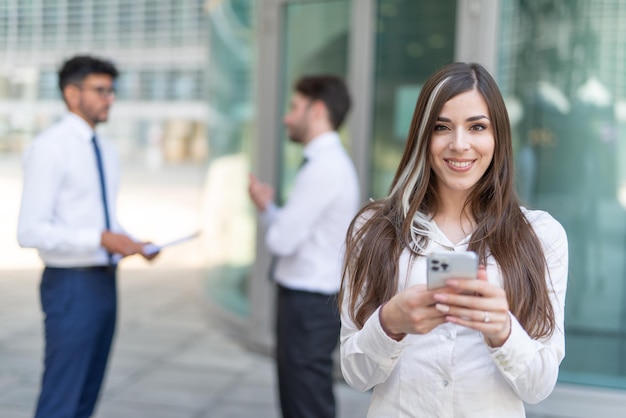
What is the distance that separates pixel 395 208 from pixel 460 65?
14.7 inches

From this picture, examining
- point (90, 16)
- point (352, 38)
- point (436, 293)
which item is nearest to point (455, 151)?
point (436, 293)

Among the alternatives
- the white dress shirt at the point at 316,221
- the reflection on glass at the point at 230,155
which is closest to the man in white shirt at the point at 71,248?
the white dress shirt at the point at 316,221

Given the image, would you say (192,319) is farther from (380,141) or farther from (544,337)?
(544,337)

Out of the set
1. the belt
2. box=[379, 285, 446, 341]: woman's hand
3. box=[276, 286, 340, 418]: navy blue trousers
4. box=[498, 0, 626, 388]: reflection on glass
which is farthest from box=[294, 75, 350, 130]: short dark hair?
box=[379, 285, 446, 341]: woman's hand

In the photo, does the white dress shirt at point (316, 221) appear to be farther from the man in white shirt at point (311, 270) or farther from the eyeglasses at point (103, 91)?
the eyeglasses at point (103, 91)

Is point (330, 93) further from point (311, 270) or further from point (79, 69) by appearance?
point (79, 69)

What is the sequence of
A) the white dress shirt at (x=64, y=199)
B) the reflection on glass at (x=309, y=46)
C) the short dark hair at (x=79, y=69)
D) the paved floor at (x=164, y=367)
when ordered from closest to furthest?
the white dress shirt at (x=64, y=199) → the short dark hair at (x=79, y=69) → the paved floor at (x=164, y=367) → the reflection on glass at (x=309, y=46)

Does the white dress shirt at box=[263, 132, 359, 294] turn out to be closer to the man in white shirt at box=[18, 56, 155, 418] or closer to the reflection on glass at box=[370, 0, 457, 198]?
the man in white shirt at box=[18, 56, 155, 418]

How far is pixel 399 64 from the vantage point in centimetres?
507

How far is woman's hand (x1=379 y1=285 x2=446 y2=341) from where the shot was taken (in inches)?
59.2

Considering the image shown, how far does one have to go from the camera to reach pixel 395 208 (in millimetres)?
1905

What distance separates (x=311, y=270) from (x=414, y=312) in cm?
204

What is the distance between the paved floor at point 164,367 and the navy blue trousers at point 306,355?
1.17 metres

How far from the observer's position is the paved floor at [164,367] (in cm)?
471
